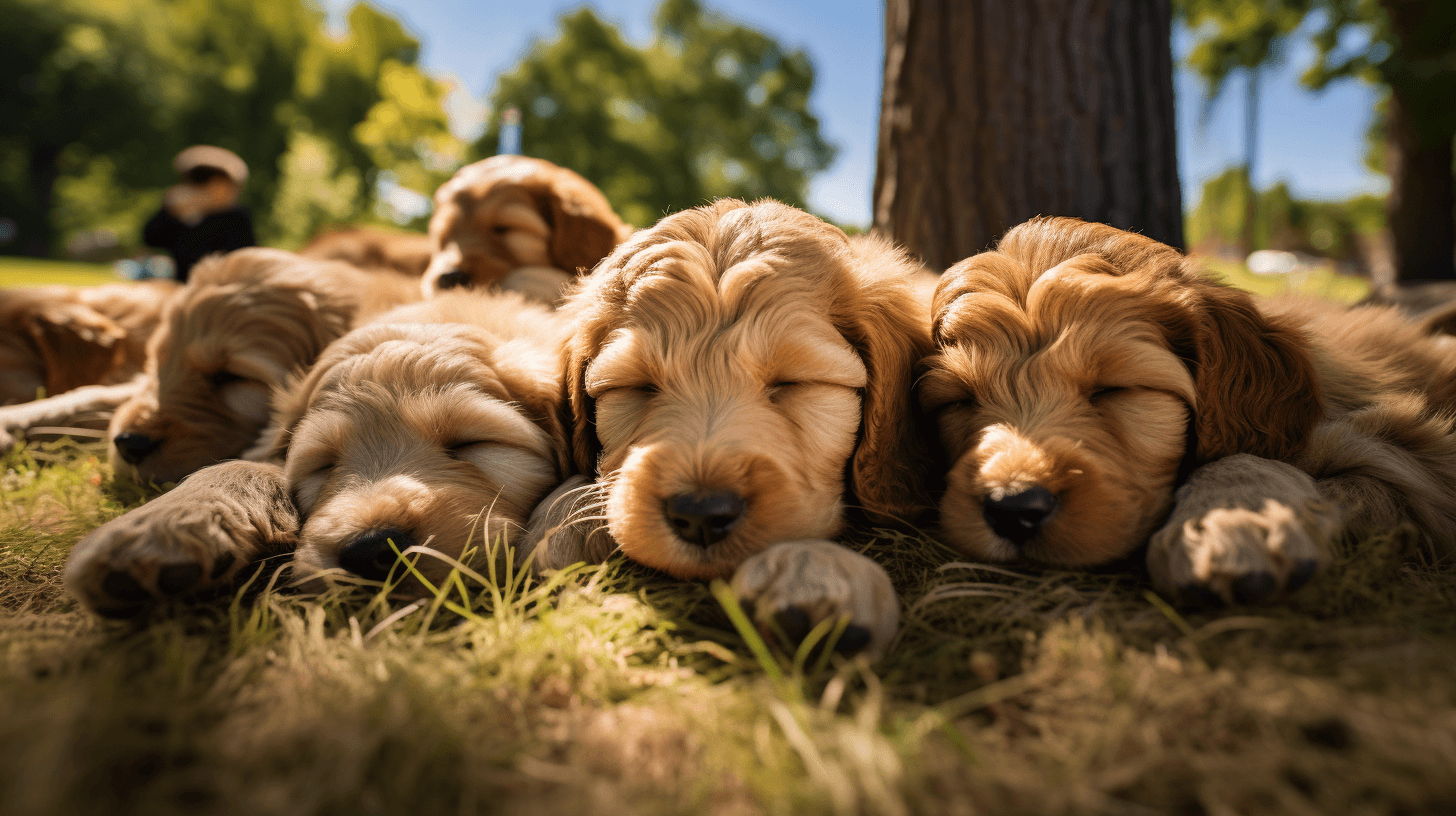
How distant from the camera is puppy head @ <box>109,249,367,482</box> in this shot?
3.46 meters

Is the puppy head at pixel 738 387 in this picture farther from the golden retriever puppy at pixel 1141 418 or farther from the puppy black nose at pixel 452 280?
the puppy black nose at pixel 452 280

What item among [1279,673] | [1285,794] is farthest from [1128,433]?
[1285,794]

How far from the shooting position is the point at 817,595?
182 cm

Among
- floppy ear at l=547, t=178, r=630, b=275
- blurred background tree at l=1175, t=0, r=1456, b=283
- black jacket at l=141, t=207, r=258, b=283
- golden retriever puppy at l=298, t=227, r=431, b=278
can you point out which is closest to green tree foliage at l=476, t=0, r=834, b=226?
blurred background tree at l=1175, t=0, r=1456, b=283

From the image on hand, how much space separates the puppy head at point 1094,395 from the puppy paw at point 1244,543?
192 millimetres

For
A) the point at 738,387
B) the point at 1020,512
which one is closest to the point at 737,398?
the point at 738,387

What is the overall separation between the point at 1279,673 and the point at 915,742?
84 centimetres

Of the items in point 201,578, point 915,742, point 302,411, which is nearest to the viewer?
point 915,742

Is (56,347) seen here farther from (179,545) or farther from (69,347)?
(179,545)

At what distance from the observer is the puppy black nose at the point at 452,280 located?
476cm

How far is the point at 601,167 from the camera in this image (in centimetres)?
2870

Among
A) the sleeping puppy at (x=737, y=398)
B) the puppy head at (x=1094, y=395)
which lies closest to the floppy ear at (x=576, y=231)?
the sleeping puppy at (x=737, y=398)

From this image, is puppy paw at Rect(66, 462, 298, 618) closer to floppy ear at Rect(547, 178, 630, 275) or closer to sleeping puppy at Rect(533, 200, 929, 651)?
sleeping puppy at Rect(533, 200, 929, 651)

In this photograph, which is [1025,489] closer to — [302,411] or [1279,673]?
[1279,673]
